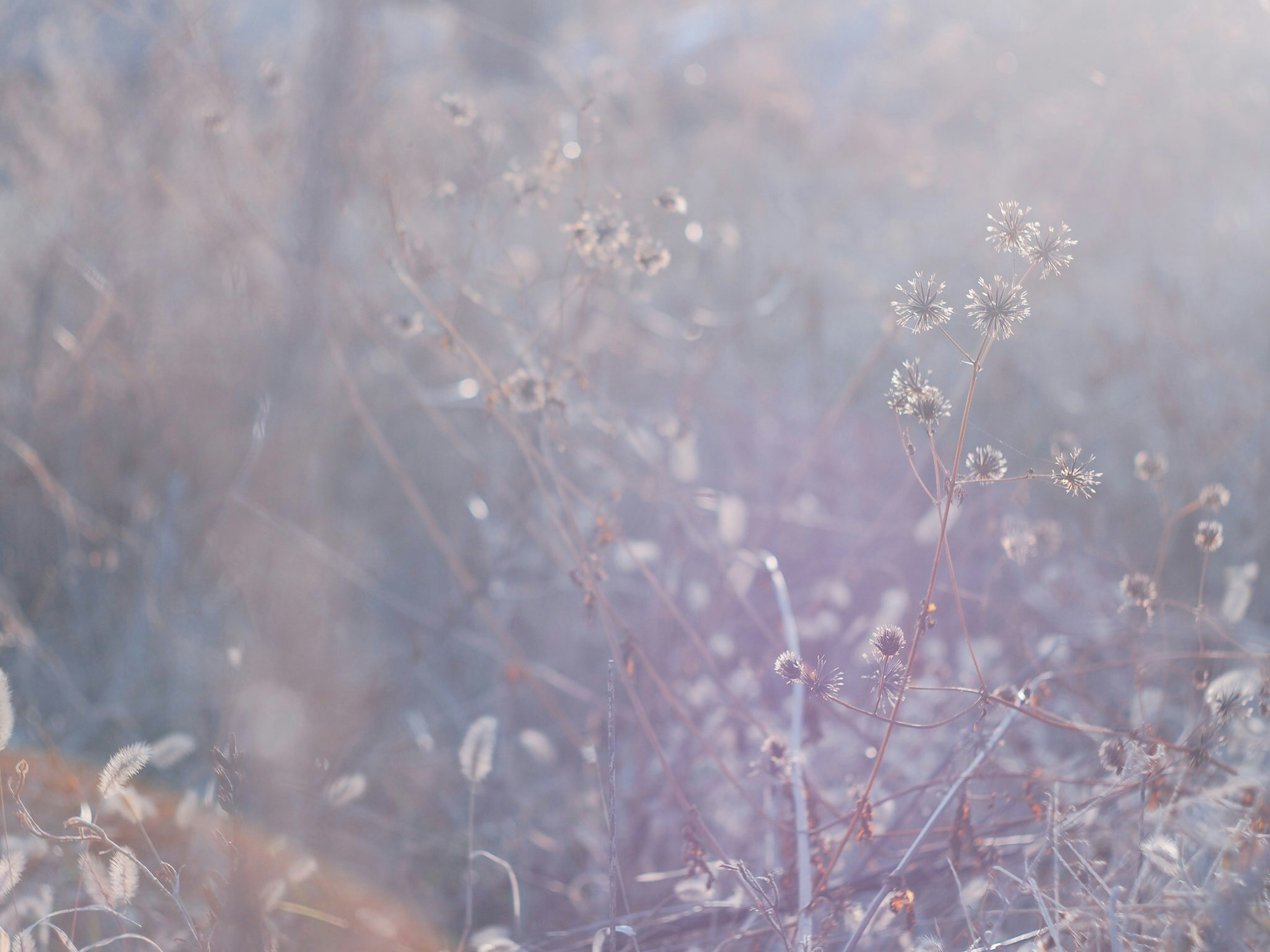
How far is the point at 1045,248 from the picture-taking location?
3.42ft

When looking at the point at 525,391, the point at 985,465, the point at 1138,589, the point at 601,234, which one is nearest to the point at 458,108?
the point at 601,234

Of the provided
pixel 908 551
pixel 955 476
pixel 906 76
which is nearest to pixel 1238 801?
pixel 955 476

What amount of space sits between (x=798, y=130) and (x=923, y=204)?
1.05 metres

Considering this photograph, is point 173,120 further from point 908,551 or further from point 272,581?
point 908,551

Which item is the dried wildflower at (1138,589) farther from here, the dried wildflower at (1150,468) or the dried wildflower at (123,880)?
the dried wildflower at (123,880)

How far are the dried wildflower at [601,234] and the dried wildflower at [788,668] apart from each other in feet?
2.41

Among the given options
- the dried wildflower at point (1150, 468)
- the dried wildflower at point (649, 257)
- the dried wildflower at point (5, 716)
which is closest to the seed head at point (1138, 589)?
the dried wildflower at point (1150, 468)

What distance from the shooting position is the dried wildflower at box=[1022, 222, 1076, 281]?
3.39ft

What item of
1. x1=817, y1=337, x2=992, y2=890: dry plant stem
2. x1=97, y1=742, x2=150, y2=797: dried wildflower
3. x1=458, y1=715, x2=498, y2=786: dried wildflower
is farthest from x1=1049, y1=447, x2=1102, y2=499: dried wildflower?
x1=97, y1=742, x2=150, y2=797: dried wildflower

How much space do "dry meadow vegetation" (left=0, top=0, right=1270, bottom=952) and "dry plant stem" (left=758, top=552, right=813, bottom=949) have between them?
14mm

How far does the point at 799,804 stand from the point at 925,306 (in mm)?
830

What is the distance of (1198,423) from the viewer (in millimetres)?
3234

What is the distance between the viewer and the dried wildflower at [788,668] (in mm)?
1106

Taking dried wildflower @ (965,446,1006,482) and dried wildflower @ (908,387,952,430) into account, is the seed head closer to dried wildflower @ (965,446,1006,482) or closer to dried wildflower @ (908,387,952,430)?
dried wildflower @ (965,446,1006,482)
